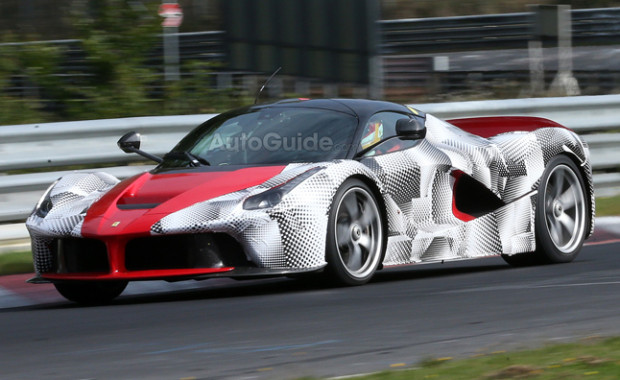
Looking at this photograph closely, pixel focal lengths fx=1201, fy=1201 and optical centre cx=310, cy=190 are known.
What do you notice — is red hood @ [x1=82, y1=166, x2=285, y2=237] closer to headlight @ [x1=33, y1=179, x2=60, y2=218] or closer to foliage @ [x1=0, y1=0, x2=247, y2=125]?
headlight @ [x1=33, y1=179, x2=60, y2=218]

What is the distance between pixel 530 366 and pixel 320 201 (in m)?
2.49

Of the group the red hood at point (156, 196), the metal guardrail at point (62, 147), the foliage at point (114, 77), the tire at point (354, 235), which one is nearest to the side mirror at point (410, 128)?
the tire at point (354, 235)

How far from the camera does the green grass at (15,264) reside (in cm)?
833

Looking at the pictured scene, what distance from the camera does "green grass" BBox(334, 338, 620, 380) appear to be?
13.7ft

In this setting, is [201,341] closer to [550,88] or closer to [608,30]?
[550,88]

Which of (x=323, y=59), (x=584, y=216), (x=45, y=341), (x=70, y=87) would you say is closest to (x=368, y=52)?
(x=323, y=59)

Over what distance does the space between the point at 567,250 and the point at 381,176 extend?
1.94 metres

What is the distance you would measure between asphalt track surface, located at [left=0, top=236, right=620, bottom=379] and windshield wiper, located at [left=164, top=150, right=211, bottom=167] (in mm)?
798

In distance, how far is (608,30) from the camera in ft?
86.3

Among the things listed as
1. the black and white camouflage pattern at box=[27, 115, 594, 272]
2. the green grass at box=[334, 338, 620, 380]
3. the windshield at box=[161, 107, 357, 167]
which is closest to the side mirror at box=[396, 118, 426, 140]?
the black and white camouflage pattern at box=[27, 115, 594, 272]

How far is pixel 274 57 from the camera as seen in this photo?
16.8 metres

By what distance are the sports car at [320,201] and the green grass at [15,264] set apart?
3.81ft

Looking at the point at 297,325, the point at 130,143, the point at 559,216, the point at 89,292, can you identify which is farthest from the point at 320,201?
the point at 559,216

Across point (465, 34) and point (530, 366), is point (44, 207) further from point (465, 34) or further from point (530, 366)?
point (465, 34)
